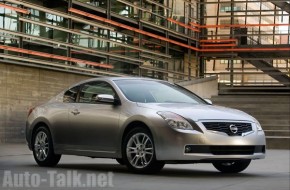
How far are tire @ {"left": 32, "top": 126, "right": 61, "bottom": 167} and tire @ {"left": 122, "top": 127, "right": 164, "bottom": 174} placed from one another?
5.40 feet

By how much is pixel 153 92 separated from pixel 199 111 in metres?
1.06

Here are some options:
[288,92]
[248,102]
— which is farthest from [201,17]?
[248,102]

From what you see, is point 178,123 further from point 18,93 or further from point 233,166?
point 18,93

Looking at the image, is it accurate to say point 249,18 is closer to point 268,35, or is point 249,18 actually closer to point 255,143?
point 268,35

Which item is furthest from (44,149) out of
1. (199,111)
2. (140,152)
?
(199,111)

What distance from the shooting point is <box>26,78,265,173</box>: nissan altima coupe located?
922 cm

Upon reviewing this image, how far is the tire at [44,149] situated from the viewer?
1084 cm

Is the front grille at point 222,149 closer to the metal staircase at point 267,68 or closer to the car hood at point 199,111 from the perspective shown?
the car hood at point 199,111

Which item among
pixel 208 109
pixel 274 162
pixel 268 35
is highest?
pixel 268 35

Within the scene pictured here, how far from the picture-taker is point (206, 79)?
94.9 feet

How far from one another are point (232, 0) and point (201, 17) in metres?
1.71

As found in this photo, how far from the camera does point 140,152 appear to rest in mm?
9477

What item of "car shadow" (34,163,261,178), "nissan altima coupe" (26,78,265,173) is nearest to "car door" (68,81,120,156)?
"nissan altima coupe" (26,78,265,173)

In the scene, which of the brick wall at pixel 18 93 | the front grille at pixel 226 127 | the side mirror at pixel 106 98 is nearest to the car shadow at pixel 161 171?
the front grille at pixel 226 127
